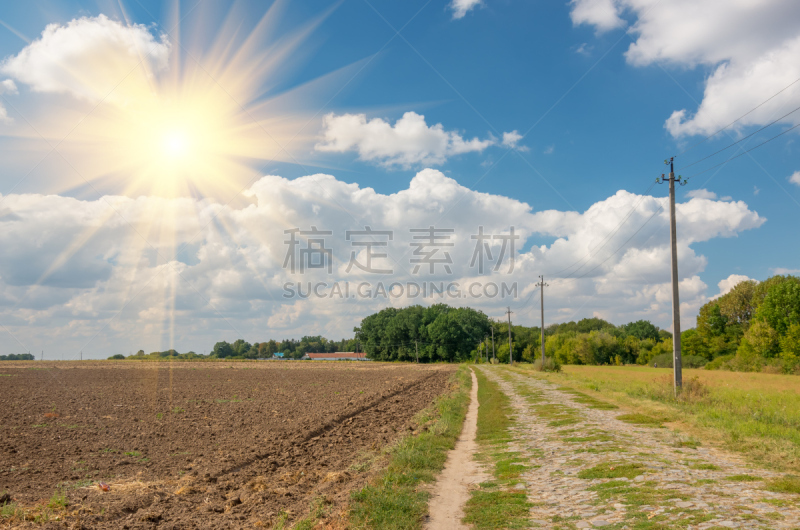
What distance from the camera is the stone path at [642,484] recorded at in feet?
21.4

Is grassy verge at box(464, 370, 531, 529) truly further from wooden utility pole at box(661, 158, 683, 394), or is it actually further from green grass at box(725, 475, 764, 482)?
wooden utility pole at box(661, 158, 683, 394)

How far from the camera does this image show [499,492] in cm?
845

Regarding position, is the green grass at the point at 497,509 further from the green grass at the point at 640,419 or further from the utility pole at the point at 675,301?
the utility pole at the point at 675,301

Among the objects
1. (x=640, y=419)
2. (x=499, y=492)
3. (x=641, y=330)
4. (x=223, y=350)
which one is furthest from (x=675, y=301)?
(x=223, y=350)

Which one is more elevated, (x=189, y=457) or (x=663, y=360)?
(x=189, y=457)

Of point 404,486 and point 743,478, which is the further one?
point 404,486

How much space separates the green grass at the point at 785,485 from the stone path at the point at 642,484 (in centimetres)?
19

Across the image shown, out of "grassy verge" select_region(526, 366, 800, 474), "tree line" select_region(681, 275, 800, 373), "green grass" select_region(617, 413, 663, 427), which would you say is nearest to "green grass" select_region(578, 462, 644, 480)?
"grassy verge" select_region(526, 366, 800, 474)

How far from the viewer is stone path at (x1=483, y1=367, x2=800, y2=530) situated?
6529 millimetres

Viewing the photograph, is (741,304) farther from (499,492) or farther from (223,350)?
(223,350)

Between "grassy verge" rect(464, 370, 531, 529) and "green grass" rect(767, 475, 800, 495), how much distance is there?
3.96 m

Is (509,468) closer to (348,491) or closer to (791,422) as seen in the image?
(348,491)

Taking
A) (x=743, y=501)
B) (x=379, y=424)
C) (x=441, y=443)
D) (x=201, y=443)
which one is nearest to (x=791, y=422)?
(x=743, y=501)

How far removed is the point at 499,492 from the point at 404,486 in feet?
5.74
